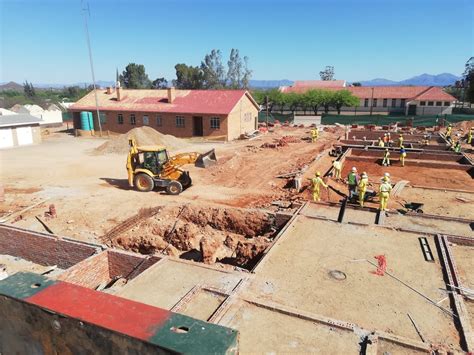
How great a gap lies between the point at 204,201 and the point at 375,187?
8198 millimetres

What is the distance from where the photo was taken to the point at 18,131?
105 feet

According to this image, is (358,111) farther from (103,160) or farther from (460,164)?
(103,160)

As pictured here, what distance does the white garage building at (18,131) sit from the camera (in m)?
30.9

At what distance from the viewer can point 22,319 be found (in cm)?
271

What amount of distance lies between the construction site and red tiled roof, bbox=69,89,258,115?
11.4 meters

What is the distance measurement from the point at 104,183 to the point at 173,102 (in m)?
17.3

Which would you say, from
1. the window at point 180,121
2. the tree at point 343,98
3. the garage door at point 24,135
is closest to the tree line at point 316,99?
the tree at point 343,98

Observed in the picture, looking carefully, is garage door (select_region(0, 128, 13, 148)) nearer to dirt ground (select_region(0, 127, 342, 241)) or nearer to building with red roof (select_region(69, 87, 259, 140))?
dirt ground (select_region(0, 127, 342, 241))

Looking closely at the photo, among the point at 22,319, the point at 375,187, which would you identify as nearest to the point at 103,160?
the point at 375,187

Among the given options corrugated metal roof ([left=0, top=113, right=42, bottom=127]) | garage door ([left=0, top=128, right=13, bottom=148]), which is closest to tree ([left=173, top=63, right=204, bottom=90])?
corrugated metal roof ([left=0, top=113, right=42, bottom=127])

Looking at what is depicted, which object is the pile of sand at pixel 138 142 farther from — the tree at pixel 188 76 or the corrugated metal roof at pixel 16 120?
the tree at pixel 188 76

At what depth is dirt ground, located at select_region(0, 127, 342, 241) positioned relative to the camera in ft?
47.8

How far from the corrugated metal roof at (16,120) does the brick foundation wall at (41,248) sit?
22.7m

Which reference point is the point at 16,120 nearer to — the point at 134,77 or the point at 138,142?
the point at 138,142
